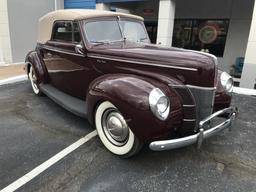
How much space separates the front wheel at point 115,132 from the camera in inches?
104

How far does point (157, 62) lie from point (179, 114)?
0.69 m

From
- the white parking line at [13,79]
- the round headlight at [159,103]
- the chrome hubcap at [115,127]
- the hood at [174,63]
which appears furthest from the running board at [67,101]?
the white parking line at [13,79]

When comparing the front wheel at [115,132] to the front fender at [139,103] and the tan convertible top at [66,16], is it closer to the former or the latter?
the front fender at [139,103]

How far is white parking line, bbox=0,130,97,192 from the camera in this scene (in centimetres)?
228

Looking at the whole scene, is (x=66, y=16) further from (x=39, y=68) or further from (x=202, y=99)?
(x=202, y=99)

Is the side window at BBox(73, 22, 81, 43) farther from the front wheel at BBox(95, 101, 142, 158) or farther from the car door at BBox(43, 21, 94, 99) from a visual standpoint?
the front wheel at BBox(95, 101, 142, 158)

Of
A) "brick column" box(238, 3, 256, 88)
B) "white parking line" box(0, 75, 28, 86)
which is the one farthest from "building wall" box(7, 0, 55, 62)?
"brick column" box(238, 3, 256, 88)

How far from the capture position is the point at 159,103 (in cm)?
234

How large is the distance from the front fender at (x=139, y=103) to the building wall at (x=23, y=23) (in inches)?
290

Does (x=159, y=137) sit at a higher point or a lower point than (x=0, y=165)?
higher

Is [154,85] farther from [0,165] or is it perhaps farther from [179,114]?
[0,165]

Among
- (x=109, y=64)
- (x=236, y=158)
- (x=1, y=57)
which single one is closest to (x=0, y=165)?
(x=109, y=64)

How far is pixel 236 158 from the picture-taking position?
2855 millimetres

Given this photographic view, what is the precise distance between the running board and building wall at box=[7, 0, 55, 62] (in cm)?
501
